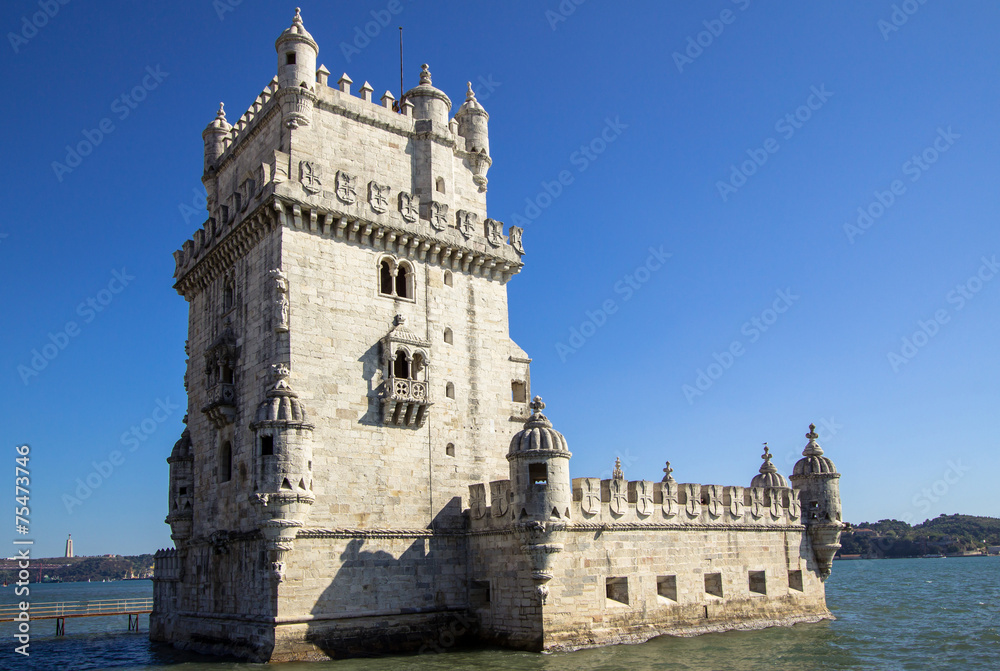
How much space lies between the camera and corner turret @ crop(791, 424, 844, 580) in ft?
108

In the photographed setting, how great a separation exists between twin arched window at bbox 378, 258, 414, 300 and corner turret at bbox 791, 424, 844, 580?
17704 millimetres

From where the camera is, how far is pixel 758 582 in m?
30.8

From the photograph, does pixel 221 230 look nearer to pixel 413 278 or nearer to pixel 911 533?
pixel 413 278

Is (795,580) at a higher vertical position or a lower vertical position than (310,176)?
lower

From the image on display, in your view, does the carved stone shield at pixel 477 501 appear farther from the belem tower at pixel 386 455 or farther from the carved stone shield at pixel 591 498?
the carved stone shield at pixel 591 498

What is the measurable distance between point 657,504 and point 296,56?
19450 millimetres

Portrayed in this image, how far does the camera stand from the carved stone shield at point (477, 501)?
2688 centimetres

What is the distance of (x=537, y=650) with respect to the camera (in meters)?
23.9

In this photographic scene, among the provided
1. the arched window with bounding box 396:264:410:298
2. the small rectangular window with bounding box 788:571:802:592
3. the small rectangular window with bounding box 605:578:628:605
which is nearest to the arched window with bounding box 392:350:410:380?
the arched window with bounding box 396:264:410:298

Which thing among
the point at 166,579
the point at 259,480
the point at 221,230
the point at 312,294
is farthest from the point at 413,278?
the point at 166,579

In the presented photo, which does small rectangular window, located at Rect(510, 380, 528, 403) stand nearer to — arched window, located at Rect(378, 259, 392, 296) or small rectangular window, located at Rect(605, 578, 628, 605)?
arched window, located at Rect(378, 259, 392, 296)

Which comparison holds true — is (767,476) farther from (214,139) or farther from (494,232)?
(214,139)

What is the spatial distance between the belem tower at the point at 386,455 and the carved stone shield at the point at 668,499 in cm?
17

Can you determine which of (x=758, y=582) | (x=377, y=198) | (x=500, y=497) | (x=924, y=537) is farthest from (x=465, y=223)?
(x=924, y=537)
